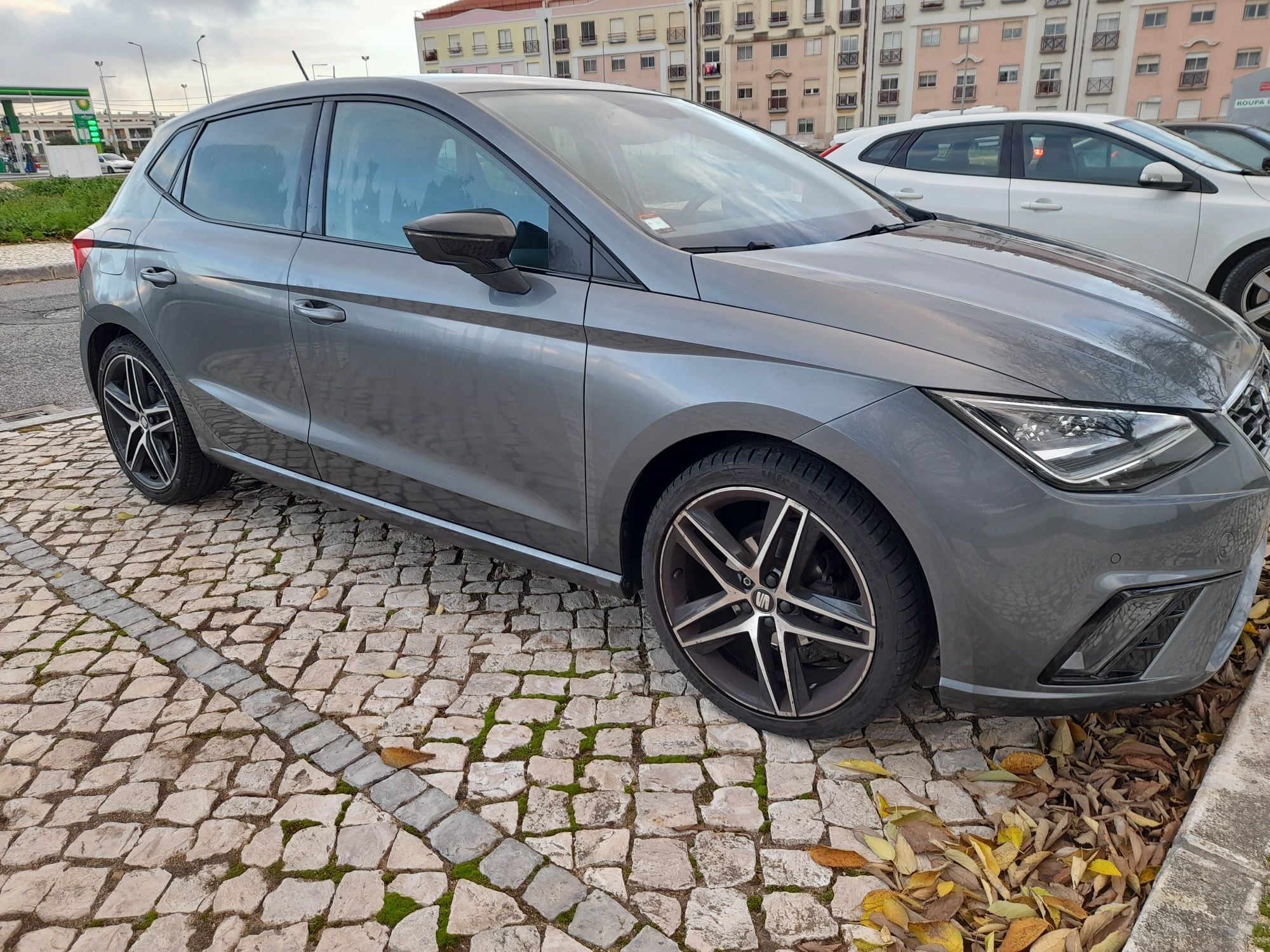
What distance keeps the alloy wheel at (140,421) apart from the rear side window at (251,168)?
0.87 metres

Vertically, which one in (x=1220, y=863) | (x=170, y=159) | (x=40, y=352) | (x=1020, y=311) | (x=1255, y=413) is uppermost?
(x=170, y=159)

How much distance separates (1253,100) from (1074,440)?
745 inches

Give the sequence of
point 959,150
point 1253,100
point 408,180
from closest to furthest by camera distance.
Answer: point 408,180, point 959,150, point 1253,100

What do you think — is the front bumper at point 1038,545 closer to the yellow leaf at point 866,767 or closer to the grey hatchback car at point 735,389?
the grey hatchback car at point 735,389

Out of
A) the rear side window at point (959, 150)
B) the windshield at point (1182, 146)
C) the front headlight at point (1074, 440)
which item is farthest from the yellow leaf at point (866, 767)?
the rear side window at point (959, 150)

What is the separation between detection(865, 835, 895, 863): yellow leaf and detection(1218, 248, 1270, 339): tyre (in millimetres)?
5539

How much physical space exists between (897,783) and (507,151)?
2.04m

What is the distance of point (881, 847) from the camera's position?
2.21 m

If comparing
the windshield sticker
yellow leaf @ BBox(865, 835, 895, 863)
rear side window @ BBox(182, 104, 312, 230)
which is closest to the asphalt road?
rear side window @ BBox(182, 104, 312, 230)

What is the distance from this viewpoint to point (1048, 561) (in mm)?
2043

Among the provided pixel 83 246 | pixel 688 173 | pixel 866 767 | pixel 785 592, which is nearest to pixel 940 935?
pixel 866 767

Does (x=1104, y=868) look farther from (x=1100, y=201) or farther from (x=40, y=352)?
(x=40, y=352)

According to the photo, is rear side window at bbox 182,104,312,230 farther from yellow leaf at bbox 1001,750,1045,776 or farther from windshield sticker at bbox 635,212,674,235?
yellow leaf at bbox 1001,750,1045,776

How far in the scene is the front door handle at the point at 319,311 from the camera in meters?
3.11
